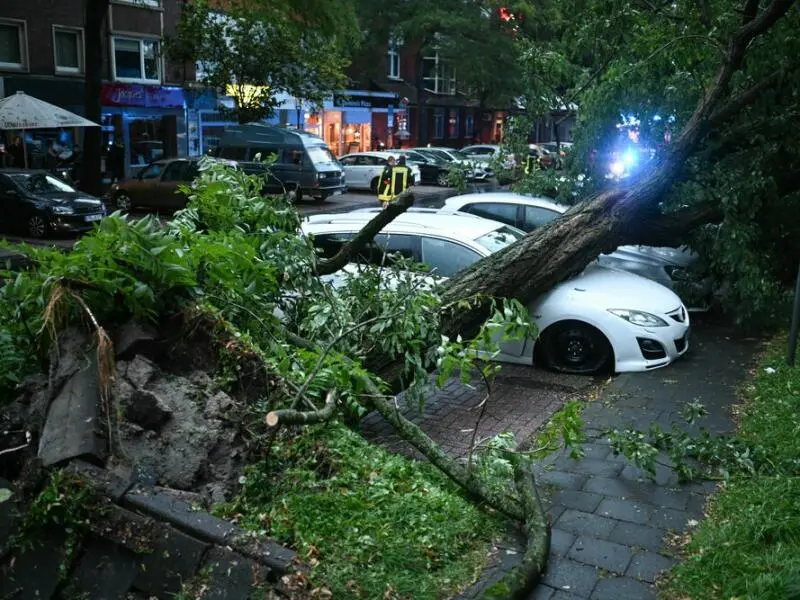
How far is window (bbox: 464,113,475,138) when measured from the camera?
54781 mm

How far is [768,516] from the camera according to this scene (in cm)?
451

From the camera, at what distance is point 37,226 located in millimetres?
16953

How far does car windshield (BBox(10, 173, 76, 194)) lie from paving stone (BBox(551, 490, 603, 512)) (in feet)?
50.6

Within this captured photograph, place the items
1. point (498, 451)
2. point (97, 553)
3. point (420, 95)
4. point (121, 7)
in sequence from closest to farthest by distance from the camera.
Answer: point (97, 553) < point (498, 451) < point (121, 7) < point (420, 95)

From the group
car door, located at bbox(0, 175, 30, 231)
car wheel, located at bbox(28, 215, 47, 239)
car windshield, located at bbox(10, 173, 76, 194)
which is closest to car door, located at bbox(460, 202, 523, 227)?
car wheel, located at bbox(28, 215, 47, 239)

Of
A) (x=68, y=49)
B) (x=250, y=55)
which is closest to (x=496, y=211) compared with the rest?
(x=250, y=55)

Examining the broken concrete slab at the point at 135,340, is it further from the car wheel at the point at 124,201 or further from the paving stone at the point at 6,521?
the car wheel at the point at 124,201

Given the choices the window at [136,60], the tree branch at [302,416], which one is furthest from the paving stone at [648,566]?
the window at [136,60]

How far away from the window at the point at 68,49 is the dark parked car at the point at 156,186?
23.0ft

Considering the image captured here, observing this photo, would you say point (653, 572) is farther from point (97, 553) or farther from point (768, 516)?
point (97, 553)

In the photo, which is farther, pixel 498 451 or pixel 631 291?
pixel 631 291

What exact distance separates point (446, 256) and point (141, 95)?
23.4 meters

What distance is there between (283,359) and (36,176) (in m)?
15.2

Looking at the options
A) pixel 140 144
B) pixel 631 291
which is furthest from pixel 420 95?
pixel 631 291
